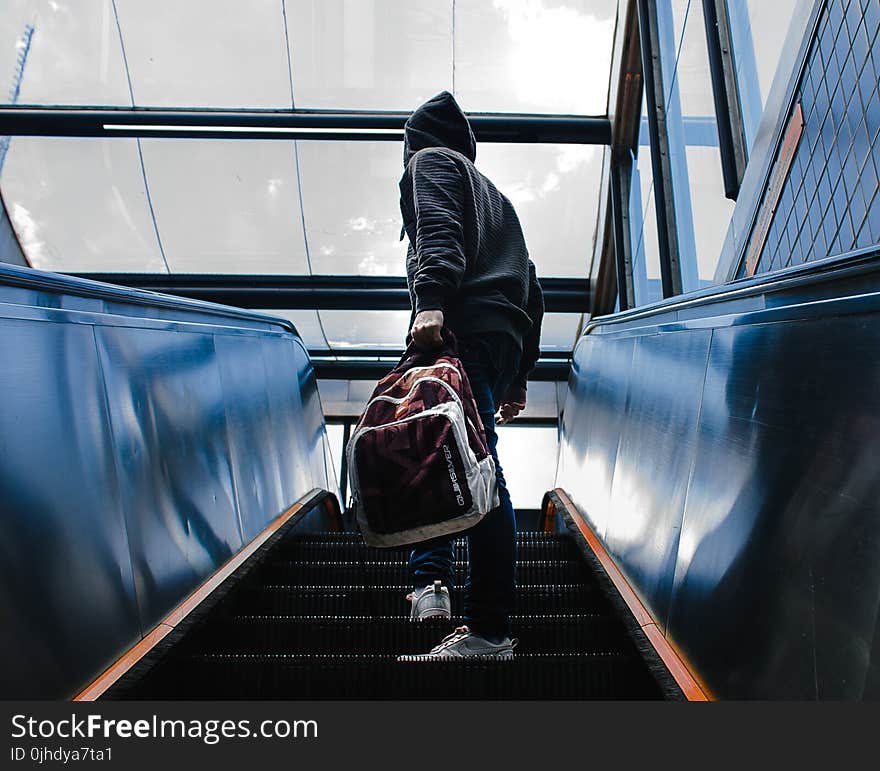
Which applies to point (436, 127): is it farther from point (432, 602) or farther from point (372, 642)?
point (372, 642)

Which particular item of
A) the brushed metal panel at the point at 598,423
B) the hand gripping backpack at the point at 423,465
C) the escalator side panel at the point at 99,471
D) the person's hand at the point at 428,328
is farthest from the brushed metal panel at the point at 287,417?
the hand gripping backpack at the point at 423,465

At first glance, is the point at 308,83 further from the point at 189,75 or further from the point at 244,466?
the point at 244,466

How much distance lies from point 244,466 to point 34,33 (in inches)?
351

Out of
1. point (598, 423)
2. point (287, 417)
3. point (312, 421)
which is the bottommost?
point (312, 421)

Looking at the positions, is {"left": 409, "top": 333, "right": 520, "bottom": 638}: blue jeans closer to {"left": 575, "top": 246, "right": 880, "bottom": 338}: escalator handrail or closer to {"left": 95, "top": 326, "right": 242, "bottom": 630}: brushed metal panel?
{"left": 575, "top": 246, "right": 880, "bottom": 338}: escalator handrail

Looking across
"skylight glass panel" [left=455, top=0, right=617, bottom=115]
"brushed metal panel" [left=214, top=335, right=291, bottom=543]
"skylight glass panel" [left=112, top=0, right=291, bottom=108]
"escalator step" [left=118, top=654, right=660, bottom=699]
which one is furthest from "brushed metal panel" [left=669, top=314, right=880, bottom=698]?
"skylight glass panel" [left=112, top=0, right=291, bottom=108]

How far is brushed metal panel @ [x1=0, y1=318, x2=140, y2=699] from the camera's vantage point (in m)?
1.86

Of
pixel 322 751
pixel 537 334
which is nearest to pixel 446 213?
pixel 537 334

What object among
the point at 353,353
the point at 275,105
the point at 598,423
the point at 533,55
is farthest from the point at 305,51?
the point at 598,423

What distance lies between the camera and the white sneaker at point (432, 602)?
114 inches

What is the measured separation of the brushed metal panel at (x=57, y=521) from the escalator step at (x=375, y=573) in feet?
4.67

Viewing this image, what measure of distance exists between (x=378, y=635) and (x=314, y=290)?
10030 millimetres

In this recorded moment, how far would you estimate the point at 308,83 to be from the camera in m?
10.5

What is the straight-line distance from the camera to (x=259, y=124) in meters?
10.5
